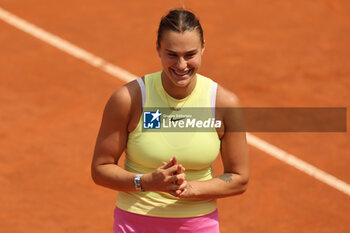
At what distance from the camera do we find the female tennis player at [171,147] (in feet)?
11.9

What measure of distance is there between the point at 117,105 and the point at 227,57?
7460mm

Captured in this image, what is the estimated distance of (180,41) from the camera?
3602 mm

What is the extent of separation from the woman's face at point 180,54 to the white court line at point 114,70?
4856mm

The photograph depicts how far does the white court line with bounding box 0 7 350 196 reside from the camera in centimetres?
812

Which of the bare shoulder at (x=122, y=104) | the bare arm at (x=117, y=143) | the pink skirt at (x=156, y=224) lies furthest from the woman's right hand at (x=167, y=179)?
the bare shoulder at (x=122, y=104)

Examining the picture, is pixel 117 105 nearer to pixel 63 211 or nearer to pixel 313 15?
pixel 63 211

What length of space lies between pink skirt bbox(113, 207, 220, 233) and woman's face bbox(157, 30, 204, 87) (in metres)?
0.83

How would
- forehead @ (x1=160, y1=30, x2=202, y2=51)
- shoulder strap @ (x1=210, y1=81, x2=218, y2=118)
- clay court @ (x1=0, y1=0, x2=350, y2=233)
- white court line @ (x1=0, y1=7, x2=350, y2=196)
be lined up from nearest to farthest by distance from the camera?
forehead @ (x1=160, y1=30, x2=202, y2=51)
shoulder strap @ (x1=210, y1=81, x2=218, y2=118)
clay court @ (x1=0, y1=0, x2=350, y2=233)
white court line @ (x1=0, y1=7, x2=350, y2=196)

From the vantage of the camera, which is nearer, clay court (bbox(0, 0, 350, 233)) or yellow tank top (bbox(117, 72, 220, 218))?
yellow tank top (bbox(117, 72, 220, 218))

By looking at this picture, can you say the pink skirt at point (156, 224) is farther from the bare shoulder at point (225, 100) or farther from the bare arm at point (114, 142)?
the bare shoulder at point (225, 100)

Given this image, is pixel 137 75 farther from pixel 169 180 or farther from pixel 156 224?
pixel 169 180

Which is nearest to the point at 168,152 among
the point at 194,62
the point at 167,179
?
the point at 167,179

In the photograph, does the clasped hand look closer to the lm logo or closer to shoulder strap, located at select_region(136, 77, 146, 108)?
the lm logo

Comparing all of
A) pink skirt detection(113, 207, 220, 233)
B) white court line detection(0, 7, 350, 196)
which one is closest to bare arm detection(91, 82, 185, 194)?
pink skirt detection(113, 207, 220, 233)
